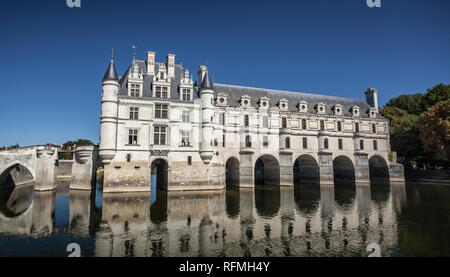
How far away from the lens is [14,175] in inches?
1344

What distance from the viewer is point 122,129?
92.3ft

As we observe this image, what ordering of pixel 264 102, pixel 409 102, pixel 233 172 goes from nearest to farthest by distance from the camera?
pixel 264 102 → pixel 233 172 → pixel 409 102

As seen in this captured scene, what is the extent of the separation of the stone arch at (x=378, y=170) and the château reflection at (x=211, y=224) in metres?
21.5

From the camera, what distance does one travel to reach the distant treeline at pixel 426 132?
126 ft

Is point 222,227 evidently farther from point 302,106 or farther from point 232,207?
point 302,106

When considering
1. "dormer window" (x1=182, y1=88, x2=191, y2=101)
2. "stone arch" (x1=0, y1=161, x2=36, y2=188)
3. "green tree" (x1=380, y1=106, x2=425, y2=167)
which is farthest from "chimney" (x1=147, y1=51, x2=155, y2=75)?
"green tree" (x1=380, y1=106, x2=425, y2=167)

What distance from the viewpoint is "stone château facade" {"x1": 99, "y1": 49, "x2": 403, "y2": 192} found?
28031mm

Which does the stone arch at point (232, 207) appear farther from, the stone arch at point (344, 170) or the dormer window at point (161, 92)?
the stone arch at point (344, 170)

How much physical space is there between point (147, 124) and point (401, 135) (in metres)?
45.4

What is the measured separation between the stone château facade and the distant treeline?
5653mm

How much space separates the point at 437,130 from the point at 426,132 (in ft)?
5.12

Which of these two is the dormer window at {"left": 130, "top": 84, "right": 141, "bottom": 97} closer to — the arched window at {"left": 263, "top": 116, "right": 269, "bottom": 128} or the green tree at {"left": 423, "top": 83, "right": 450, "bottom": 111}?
the arched window at {"left": 263, "top": 116, "right": 269, "bottom": 128}

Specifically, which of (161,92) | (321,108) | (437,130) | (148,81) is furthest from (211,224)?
(437,130)
